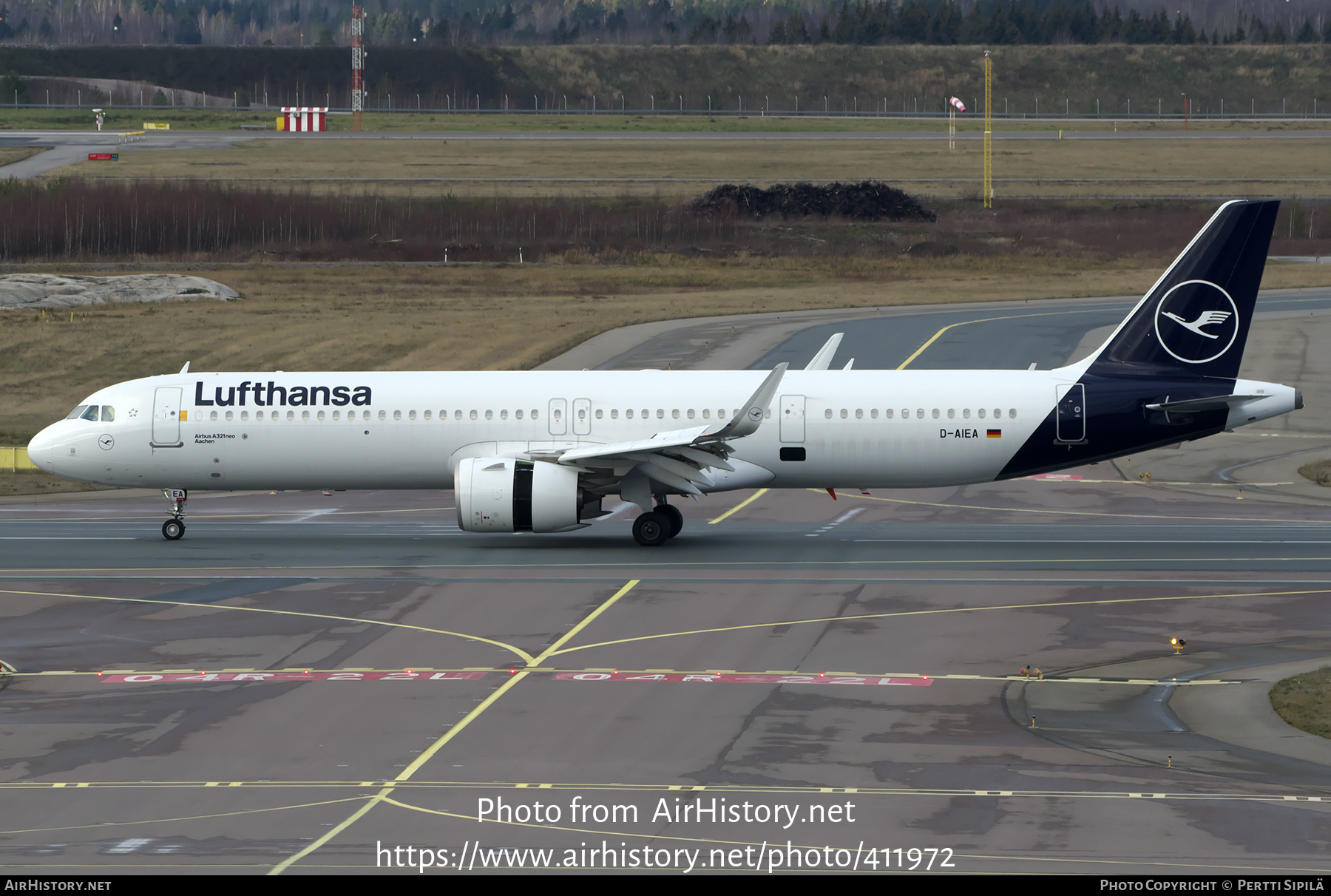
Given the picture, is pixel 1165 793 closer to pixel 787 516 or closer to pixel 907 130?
pixel 787 516

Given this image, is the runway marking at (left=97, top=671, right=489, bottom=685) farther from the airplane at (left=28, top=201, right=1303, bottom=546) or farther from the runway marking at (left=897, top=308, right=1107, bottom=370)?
the runway marking at (left=897, top=308, right=1107, bottom=370)

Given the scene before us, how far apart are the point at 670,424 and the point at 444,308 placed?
49.1 m

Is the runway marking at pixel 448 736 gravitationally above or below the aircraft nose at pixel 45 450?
below

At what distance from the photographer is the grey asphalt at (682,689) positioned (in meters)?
18.1

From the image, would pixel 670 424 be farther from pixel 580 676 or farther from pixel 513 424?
pixel 580 676

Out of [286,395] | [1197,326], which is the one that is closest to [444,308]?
[286,395]

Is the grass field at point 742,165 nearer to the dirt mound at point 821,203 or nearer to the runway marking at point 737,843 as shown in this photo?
the dirt mound at point 821,203

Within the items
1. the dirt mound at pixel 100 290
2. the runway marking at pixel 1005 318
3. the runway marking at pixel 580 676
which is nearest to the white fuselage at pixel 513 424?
the runway marking at pixel 580 676

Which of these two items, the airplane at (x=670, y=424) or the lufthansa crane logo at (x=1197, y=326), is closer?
the airplane at (x=670, y=424)

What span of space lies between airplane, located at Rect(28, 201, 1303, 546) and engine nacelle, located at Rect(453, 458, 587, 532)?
0.04 metres

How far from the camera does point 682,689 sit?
995 inches

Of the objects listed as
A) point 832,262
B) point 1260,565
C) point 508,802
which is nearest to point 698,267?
point 832,262

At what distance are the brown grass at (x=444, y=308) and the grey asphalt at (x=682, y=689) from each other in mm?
25401

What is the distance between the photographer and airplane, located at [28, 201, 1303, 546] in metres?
38.0
